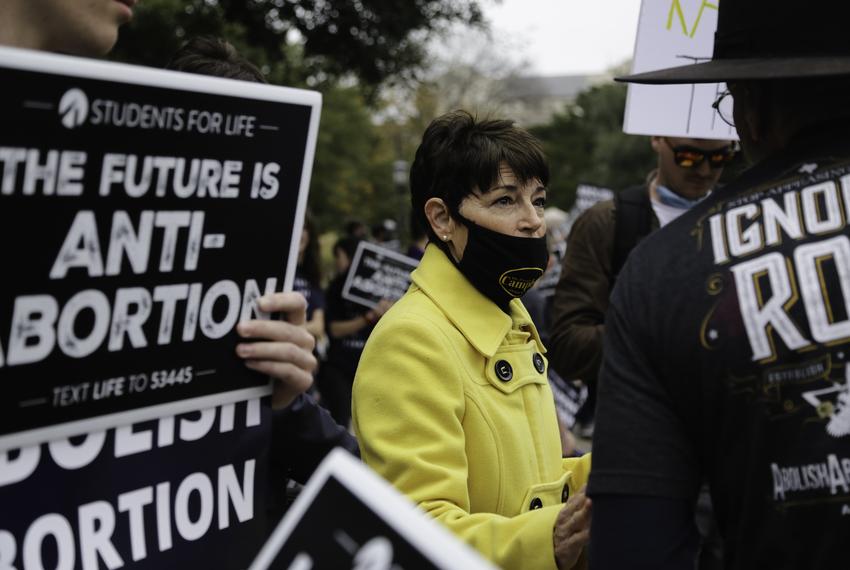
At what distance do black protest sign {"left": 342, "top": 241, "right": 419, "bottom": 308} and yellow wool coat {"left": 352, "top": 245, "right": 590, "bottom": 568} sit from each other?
159 inches

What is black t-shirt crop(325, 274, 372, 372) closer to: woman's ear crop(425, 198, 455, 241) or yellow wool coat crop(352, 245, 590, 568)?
woman's ear crop(425, 198, 455, 241)

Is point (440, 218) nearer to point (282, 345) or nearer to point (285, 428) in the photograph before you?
point (285, 428)

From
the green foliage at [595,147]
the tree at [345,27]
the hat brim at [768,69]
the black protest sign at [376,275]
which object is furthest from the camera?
the green foliage at [595,147]

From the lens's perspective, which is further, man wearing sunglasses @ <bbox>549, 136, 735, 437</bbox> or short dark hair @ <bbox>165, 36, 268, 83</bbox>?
man wearing sunglasses @ <bbox>549, 136, 735, 437</bbox>

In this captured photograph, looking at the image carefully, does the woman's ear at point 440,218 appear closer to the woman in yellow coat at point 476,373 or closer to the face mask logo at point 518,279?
the woman in yellow coat at point 476,373

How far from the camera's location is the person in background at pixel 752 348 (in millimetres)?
1490

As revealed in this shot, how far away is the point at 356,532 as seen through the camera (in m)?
1.19

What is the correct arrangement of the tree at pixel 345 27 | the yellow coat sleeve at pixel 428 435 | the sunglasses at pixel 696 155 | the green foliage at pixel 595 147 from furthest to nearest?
the green foliage at pixel 595 147, the tree at pixel 345 27, the sunglasses at pixel 696 155, the yellow coat sleeve at pixel 428 435

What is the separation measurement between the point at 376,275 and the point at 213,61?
13.5 feet

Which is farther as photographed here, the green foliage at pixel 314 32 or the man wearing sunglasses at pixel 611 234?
the green foliage at pixel 314 32

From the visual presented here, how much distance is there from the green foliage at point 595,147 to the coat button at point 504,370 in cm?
3396

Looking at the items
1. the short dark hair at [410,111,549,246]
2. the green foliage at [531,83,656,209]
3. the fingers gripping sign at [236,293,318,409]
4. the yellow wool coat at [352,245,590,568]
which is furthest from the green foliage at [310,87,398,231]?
the fingers gripping sign at [236,293,318,409]

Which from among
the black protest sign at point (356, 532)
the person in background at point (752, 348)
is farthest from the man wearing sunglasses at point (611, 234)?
the black protest sign at point (356, 532)

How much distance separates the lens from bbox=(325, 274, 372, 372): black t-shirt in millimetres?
7250
